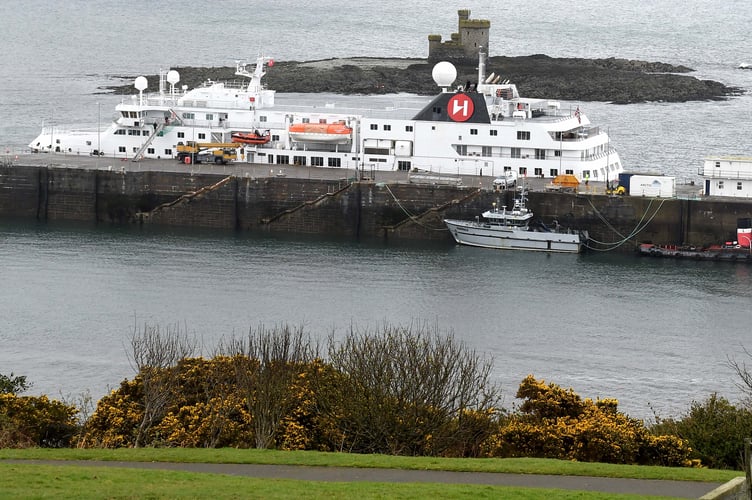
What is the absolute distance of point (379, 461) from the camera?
26781 mm

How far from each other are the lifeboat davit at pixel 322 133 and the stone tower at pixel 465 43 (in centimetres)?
6606

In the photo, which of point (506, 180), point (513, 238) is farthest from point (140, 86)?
point (513, 238)

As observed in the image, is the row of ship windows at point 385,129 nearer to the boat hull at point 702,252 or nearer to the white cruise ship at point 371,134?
the white cruise ship at point 371,134

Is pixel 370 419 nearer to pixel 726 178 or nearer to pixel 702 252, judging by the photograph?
pixel 702 252

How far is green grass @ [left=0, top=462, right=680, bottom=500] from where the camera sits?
22.7 m

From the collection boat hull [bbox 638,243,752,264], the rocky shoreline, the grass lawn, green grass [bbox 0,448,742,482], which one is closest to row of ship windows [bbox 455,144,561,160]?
boat hull [bbox 638,243,752,264]

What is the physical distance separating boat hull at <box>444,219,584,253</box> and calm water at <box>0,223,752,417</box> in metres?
0.61

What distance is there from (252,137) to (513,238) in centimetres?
1526

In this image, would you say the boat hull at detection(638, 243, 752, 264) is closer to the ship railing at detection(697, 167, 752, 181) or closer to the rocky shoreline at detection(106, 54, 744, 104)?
the ship railing at detection(697, 167, 752, 181)

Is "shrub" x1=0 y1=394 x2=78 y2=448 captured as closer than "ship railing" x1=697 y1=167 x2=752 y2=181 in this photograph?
Yes

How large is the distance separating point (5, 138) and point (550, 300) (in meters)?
44.9

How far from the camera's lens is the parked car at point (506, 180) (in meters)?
63.1

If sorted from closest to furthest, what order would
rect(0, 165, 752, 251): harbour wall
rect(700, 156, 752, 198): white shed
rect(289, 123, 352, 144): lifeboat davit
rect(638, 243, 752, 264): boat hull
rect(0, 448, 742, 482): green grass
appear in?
rect(0, 448, 742, 482): green grass, rect(638, 243, 752, 264): boat hull, rect(0, 165, 752, 251): harbour wall, rect(700, 156, 752, 198): white shed, rect(289, 123, 352, 144): lifeboat davit

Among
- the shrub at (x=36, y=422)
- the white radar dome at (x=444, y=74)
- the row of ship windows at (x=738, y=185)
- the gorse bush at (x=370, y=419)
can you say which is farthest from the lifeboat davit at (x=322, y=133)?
the shrub at (x=36, y=422)
